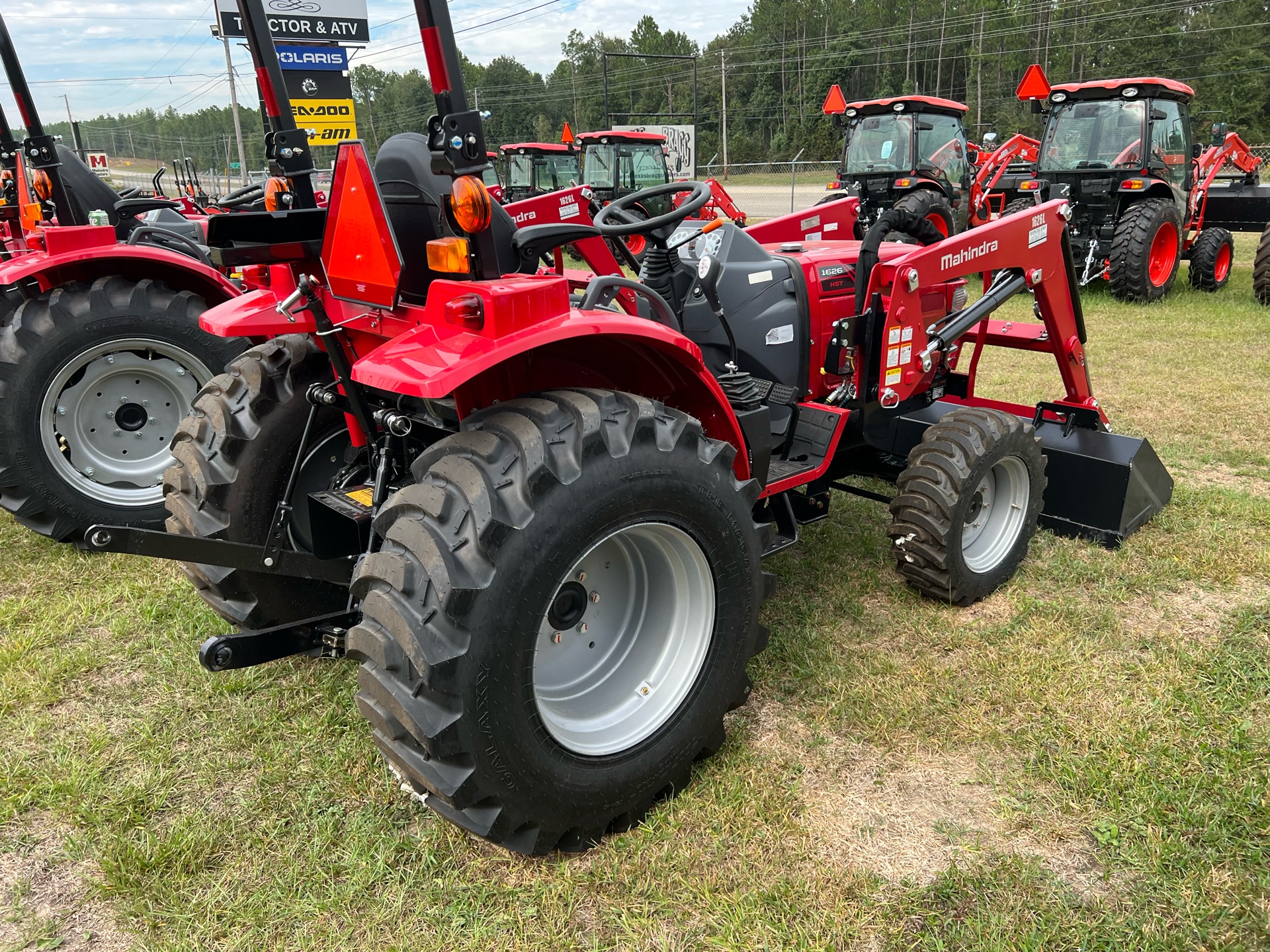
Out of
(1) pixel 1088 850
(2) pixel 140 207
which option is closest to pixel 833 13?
(2) pixel 140 207

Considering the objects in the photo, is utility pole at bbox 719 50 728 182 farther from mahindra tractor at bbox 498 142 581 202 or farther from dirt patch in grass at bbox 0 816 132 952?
dirt patch in grass at bbox 0 816 132 952

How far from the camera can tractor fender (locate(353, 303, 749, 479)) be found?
6.32ft

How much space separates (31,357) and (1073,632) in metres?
4.59

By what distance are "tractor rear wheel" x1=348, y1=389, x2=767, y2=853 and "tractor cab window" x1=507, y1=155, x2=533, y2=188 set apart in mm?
16817

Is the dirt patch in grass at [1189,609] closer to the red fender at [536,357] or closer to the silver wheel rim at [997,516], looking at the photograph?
the silver wheel rim at [997,516]

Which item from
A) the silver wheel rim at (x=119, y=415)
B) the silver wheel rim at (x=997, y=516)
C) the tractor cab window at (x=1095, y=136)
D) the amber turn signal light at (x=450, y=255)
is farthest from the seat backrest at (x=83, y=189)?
the tractor cab window at (x=1095, y=136)

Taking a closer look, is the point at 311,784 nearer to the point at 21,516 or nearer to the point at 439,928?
the point at 439,928

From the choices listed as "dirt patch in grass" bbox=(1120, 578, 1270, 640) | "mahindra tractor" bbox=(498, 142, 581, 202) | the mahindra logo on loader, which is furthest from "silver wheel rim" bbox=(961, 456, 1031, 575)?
"mahindra tractor" bbox=(498, 142, 581, 202)

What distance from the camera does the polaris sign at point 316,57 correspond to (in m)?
6.66

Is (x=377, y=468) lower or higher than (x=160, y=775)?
higher

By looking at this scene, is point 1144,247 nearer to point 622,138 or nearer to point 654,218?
point 654,218

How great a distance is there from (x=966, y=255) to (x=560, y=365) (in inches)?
74.8

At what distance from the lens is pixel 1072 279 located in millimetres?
4086

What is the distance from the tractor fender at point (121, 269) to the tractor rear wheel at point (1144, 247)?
29.3 ft
